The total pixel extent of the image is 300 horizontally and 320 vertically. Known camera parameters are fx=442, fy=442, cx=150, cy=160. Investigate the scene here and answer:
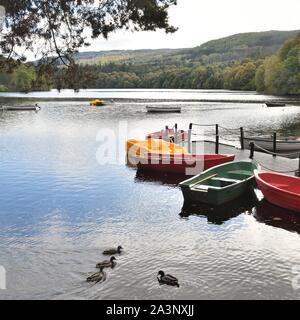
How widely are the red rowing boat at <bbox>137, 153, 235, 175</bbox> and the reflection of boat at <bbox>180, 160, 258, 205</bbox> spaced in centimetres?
245

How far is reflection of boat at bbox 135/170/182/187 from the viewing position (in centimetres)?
2798

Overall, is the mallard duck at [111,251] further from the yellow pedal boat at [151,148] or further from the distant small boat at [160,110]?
the distant small boat at [160,110]

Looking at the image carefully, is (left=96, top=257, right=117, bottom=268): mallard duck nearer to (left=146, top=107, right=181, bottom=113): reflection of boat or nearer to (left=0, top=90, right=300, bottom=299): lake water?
(left=0, top=90, right=300, bottom=299): lake water

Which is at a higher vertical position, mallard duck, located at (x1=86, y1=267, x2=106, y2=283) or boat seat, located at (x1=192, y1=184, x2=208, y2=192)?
boat seat, located at (x1=192, y1=184, x2=208, y2=192)

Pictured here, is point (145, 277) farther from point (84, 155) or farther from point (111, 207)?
point (84, 155)

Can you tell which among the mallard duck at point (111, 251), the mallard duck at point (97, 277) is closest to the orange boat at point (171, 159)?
the mallard duck at point (111, 251)

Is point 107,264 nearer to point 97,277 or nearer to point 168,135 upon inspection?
point 97,277

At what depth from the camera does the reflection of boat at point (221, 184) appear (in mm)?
21703

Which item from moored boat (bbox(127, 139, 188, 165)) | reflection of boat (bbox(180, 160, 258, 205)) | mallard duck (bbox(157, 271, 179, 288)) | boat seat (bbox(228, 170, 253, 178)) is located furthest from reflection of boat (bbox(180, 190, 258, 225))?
moored boat (bbox(127, 139, 188, 165))

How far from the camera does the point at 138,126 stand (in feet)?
216

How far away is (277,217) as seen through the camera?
66.9 ft

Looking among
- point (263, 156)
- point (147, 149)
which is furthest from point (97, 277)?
point (263, 156)

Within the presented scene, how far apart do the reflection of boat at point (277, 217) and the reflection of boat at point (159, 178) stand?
269 inches
